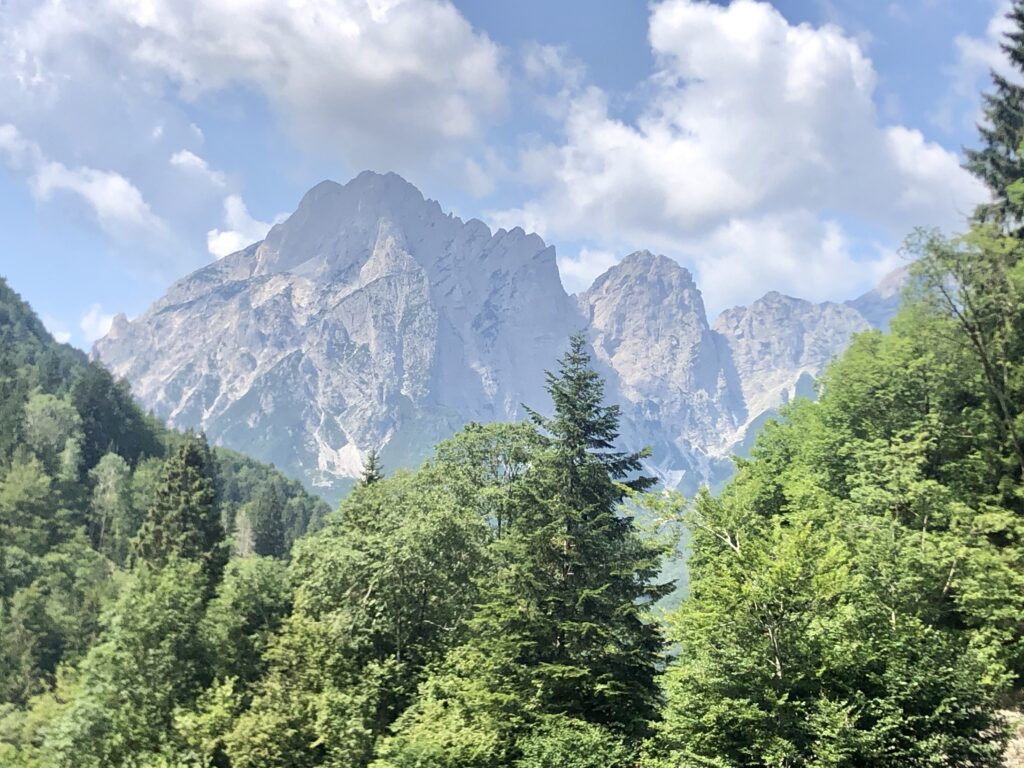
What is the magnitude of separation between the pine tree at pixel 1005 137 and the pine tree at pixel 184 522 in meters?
64.2

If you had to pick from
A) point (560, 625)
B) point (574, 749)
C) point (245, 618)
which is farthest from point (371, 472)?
point (574, 749)

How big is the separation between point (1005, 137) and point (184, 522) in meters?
71.1

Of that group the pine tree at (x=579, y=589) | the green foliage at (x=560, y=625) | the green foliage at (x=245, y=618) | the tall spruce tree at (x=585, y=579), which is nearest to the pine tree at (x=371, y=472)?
the green foliage at (x=245, y=618)

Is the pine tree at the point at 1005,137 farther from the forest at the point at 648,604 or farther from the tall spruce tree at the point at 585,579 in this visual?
the tall spruce tree at the point at 585,579

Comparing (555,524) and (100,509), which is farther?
(100,509)

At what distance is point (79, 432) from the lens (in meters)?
116

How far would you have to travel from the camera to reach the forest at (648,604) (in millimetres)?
16281

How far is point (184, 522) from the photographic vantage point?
66375 millimetres

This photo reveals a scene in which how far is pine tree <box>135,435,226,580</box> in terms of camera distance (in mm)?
63531

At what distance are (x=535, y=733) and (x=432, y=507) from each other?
13.9 meters

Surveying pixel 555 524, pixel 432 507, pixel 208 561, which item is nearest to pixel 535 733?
pixel 555 524

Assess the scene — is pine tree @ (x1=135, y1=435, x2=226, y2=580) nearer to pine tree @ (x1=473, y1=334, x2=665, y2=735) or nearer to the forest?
the forest

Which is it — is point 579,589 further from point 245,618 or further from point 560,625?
point 245,618

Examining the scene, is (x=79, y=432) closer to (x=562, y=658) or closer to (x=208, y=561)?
(x=208, y=561)
